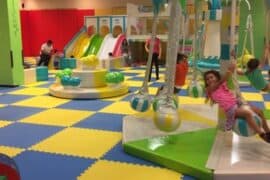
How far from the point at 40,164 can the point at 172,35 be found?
1.62 metres

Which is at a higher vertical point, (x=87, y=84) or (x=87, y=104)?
(x=87, y=84)

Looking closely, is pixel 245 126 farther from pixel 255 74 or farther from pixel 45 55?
pixel 45 55

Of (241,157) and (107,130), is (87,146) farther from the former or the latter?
(241,157)

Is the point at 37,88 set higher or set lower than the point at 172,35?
lower

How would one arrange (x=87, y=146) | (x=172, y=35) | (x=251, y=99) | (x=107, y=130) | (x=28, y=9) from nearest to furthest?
(x=172, y=35) < (x=87, y=146) < (x=107, y=130) < (x=251, y=99) < (x=28, y=9)

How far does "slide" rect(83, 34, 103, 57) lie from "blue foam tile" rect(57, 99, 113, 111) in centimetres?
581

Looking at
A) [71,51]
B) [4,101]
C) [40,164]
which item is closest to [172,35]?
[40,164]

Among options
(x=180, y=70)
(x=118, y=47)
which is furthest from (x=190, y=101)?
(x=118, y=47)

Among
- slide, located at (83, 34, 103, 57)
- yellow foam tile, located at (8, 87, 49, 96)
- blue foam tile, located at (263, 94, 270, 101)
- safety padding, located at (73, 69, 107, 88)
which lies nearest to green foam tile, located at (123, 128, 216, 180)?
blue foam tile, located at (263, 94, 270, 101)

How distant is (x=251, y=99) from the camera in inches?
223

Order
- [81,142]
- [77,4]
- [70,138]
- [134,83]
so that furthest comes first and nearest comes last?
1. [77,4]
2. [134,83]
3. [70,138]
4. [81,142]

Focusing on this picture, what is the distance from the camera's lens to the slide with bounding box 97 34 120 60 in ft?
36.0

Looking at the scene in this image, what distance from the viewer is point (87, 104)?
547 centimetres

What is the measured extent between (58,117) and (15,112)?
0.76 m
